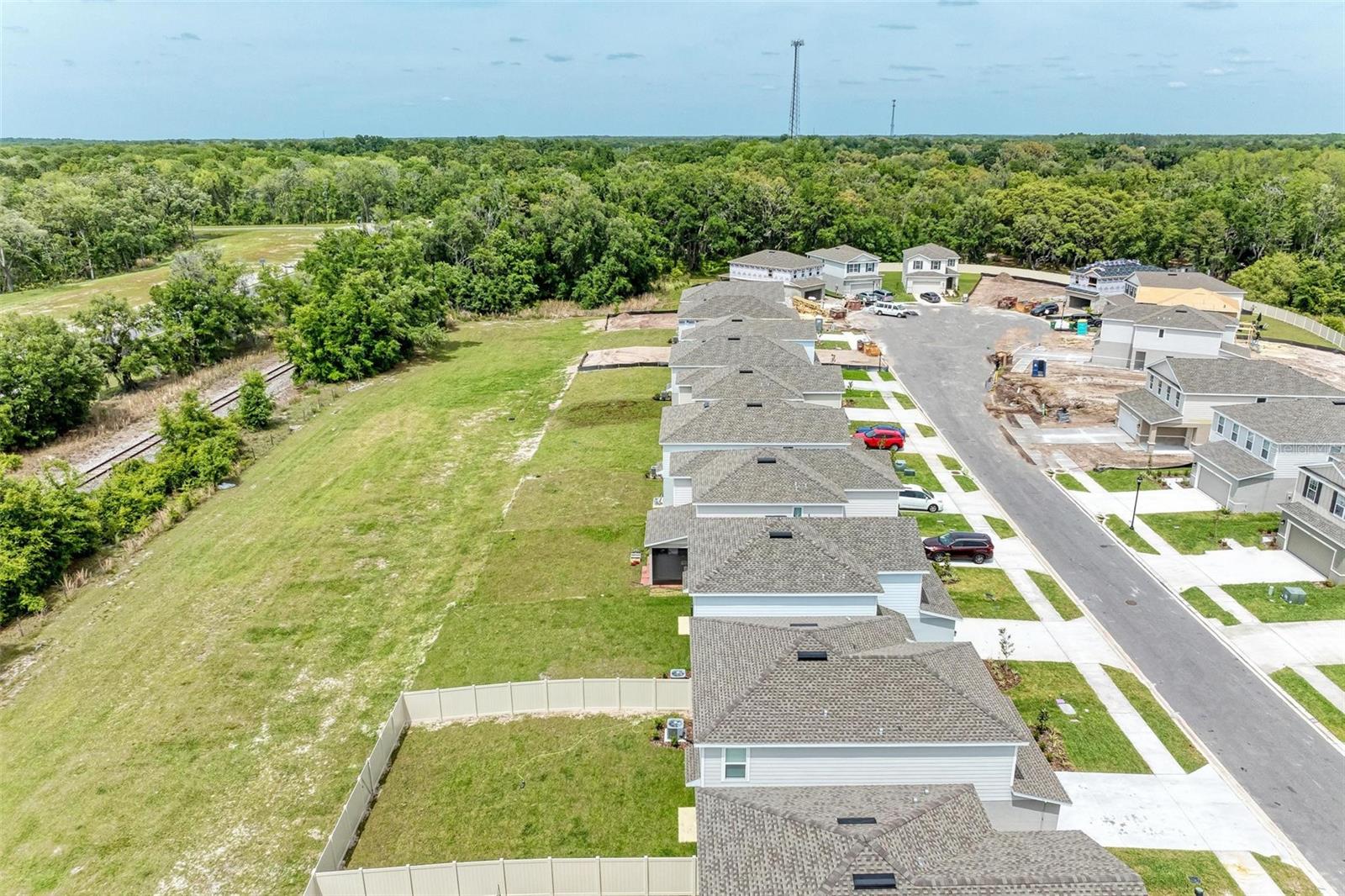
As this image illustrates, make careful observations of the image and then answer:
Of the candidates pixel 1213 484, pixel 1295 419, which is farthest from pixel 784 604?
pixel 1295 419

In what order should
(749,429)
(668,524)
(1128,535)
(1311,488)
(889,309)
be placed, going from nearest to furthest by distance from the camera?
(668,524) → (1311,488) → (1128,535) → (749,429) → (889,309)

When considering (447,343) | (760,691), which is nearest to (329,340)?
(447,343)

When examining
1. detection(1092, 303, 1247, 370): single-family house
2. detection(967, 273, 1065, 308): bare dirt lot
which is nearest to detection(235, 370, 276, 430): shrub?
detection(1092, 303, 1247, 370): single-family house

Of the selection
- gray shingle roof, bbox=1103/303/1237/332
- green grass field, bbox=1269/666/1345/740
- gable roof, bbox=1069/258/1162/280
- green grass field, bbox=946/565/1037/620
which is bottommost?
green grass field, bbox=1269/666/1345/740

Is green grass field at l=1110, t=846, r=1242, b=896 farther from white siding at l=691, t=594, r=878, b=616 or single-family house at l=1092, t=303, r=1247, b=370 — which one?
single-family house at l=1092, t=303, r=1247, b=370

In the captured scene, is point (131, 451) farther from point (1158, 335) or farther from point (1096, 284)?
point (1096, 284)
